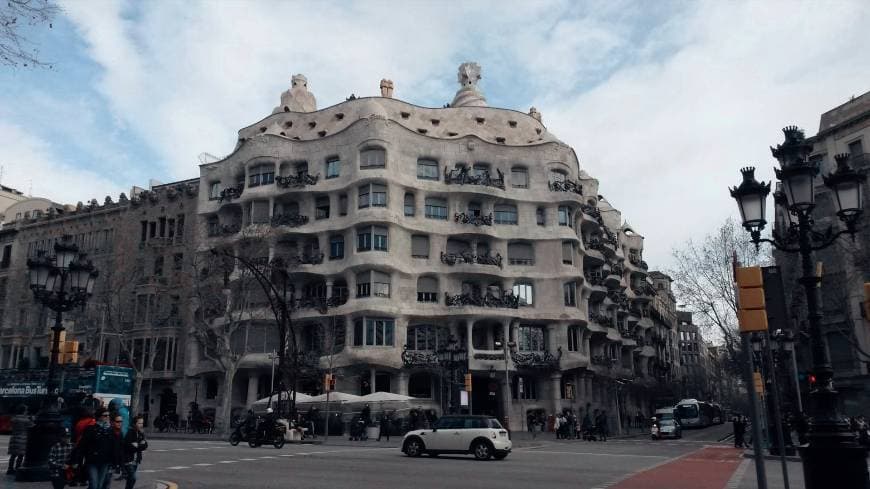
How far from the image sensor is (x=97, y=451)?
1055cm

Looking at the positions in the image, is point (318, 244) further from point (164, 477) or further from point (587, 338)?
point (164, 477)

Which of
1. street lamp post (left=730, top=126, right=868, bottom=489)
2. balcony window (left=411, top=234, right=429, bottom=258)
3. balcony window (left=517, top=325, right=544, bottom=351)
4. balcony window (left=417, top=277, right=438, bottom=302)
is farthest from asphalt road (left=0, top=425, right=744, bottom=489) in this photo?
balcony window (left=411, top=234, right=429, bottom=258)

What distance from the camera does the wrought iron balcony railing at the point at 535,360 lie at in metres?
44.8

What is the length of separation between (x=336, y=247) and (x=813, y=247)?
127ft

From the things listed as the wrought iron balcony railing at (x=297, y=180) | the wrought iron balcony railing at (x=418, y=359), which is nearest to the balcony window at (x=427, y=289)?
the wrought iron balcony railing at (x=418, y=359)

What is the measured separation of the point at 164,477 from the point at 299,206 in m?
35.3

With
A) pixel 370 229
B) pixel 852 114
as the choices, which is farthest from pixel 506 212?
pixel 852 114

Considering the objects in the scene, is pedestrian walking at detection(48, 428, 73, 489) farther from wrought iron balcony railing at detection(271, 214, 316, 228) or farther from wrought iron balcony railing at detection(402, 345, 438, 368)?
wrought iron balcony railing at detection(271, 214, 316, 228)

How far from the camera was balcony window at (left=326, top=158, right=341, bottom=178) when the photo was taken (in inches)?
1895

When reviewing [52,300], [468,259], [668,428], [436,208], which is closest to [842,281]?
[668,428]

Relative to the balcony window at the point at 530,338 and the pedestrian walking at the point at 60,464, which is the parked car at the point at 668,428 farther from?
the pedestrian walking at the point at 60,464

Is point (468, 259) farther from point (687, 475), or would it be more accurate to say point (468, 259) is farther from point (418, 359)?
point (687, 475)

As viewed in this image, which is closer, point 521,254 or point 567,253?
point 521,254

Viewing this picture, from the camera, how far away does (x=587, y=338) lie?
5084 centimetres
